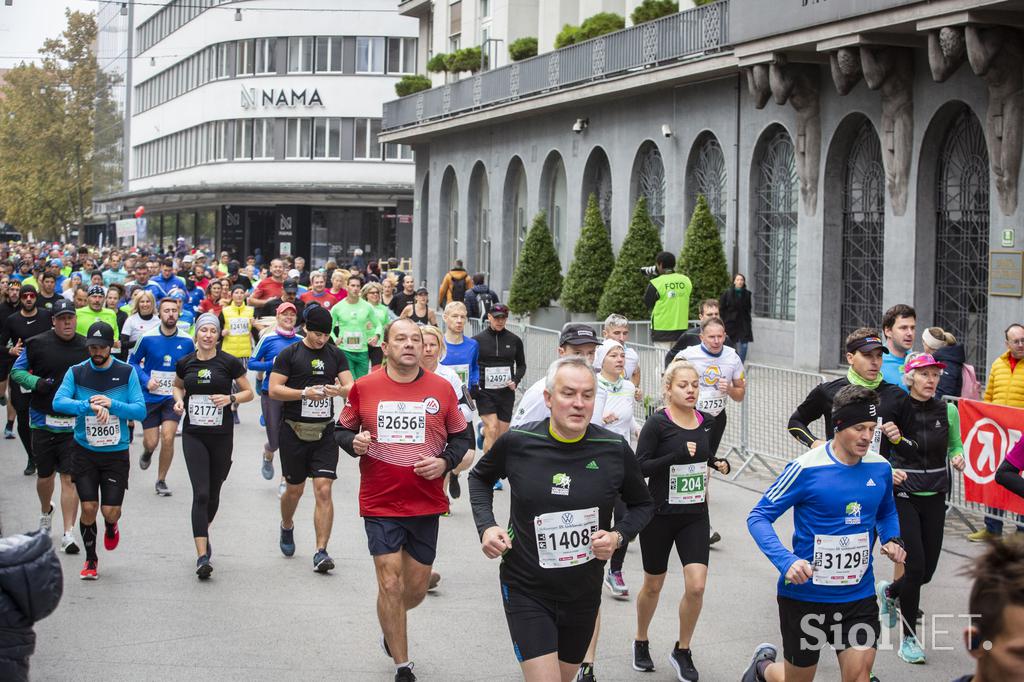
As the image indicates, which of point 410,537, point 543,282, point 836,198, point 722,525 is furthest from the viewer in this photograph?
point 543,282

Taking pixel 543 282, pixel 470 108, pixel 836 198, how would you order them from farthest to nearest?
1. pixel 470 108
2. pixel 543 282
3. pixel 836 198

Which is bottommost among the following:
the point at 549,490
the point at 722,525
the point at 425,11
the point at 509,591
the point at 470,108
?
the point at 722,525

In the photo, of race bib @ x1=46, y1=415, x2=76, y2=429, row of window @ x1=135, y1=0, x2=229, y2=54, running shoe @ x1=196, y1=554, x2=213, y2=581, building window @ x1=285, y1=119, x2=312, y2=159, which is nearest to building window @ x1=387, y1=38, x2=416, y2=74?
building window @ x1=285, y1=119, x2=312, y2=159

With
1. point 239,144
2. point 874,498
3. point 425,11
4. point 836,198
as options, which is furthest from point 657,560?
point 239,144

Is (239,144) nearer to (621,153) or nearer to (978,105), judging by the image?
(621,153)

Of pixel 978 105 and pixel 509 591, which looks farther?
pixel 978 105

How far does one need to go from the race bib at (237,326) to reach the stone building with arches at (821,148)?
30.0 feet

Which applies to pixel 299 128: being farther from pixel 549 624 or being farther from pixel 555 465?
pixel 549 624

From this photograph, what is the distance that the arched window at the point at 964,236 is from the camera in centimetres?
1966

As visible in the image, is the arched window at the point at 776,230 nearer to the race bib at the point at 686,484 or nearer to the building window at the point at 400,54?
the race bib at the point at 686,484

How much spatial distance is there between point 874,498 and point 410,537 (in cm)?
→ 267

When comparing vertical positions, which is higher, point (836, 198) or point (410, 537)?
point (836, 198)

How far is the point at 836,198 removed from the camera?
23.0 m

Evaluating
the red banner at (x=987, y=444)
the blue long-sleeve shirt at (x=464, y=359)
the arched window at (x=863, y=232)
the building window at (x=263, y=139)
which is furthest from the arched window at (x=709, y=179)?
the building window at (x=263, y=139)
